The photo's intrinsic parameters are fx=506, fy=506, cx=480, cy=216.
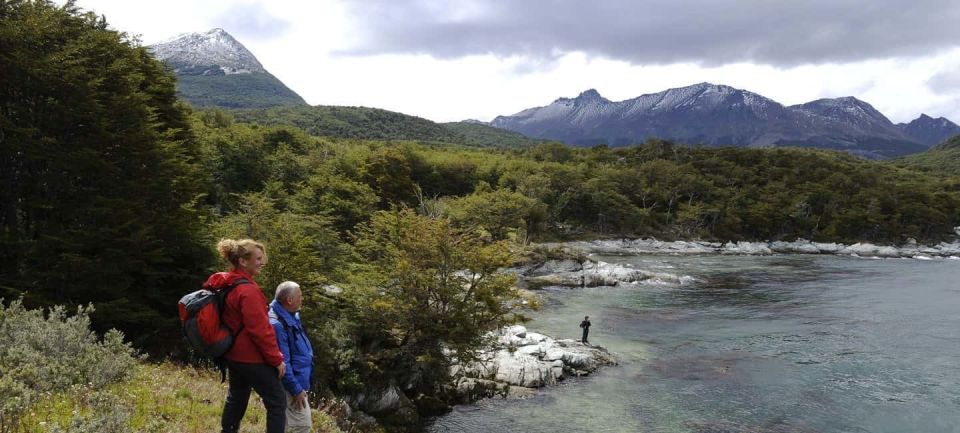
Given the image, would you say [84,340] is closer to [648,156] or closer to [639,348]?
[639,348]

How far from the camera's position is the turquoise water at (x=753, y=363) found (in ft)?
62.3

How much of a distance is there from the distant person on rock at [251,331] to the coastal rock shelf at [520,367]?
1433cm

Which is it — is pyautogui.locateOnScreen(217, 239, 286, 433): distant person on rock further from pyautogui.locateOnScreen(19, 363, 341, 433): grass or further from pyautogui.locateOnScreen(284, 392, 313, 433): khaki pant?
pyautogui.locateOnScreen(19, 363, 341, 433): grass

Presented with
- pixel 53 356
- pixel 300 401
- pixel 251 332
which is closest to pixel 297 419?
pixel 300 401

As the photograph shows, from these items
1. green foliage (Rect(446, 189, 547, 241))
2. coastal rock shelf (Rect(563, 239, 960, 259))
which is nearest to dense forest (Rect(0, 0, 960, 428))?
green foliage (Rect(446, 189, 547, 241))

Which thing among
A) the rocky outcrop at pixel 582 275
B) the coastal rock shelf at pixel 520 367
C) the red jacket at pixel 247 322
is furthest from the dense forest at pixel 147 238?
the rocky outcrop at pixel 582 275

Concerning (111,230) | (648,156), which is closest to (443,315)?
(111,230)

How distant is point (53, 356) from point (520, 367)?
17.9 m

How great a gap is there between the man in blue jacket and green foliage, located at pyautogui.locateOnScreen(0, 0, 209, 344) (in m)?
10.8

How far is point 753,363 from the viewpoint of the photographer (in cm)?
2569

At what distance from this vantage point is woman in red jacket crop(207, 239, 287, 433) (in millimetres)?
5637

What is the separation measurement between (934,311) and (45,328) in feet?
166

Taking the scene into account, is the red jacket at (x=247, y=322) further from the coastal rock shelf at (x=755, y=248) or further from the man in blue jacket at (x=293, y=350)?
the coastal rock shelf at (x=755, y=248)

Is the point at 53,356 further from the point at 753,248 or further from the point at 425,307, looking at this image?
the point at 753,248
